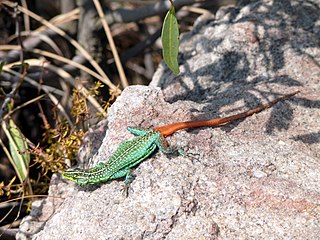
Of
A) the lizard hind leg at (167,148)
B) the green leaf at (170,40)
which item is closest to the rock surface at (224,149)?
the lizard hind leg at (167,148)

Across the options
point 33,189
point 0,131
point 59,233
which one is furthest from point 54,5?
point 59,233

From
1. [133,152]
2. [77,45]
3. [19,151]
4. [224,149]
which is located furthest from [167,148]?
[77,45]

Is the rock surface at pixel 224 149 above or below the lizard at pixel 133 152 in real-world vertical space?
below

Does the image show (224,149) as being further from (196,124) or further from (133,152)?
(133,152)

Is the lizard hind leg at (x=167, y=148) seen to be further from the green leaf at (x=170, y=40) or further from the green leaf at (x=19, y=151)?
the green leaf at (x=19, y=151)

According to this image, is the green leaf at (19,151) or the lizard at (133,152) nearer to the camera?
the lizard at (133,152)

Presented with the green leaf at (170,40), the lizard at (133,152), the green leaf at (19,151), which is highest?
the green leaf at (170,40)

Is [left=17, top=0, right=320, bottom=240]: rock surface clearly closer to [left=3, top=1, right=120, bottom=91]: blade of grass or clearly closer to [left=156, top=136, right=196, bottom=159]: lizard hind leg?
[left=156, top=136, right=196, bottom=159]: lizard hind leg

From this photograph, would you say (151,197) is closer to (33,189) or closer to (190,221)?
(190,221)
